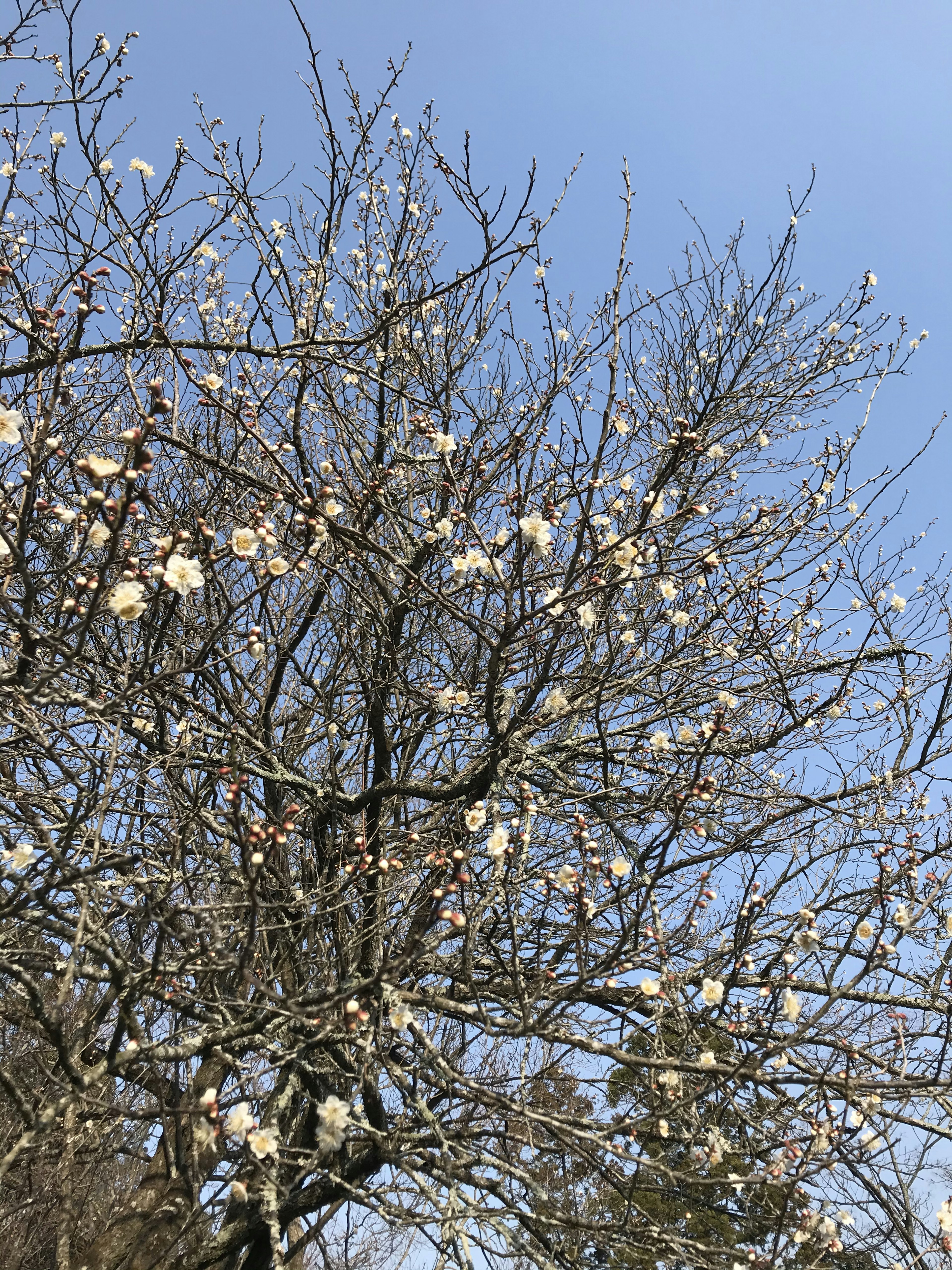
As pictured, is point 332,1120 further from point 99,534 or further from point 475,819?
point 99,534

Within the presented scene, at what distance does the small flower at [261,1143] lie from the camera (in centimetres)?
260

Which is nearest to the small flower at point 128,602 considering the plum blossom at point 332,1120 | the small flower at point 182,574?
the small flower at point 182,574

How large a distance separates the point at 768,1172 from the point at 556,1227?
0.89 metres

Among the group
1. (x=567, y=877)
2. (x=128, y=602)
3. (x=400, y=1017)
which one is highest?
(x=567, y=877)

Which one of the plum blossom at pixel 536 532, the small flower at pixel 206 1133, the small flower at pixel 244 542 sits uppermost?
the plum blossom at pixel 536 532

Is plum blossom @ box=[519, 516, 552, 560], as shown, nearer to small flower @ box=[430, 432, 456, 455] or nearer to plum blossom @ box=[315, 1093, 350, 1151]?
small flower @ box=[430, 432, 456, 455]

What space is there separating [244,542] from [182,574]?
0.71 m

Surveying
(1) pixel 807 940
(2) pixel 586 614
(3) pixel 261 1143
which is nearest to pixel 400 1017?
(3) pixel 261 1143

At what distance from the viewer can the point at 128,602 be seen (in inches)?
110

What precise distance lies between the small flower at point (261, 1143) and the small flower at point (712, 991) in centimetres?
171

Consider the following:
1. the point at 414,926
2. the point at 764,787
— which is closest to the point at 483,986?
the point at 414,926

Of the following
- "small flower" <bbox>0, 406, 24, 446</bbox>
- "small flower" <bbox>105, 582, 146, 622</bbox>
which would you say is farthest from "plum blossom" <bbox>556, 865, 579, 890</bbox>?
"small flower" <bbox>0, 406, 24, 446</bbox>

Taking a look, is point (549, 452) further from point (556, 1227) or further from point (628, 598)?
point (556, 1227)

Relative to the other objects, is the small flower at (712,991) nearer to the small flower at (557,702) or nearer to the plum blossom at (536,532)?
the small flower at (557,702)
